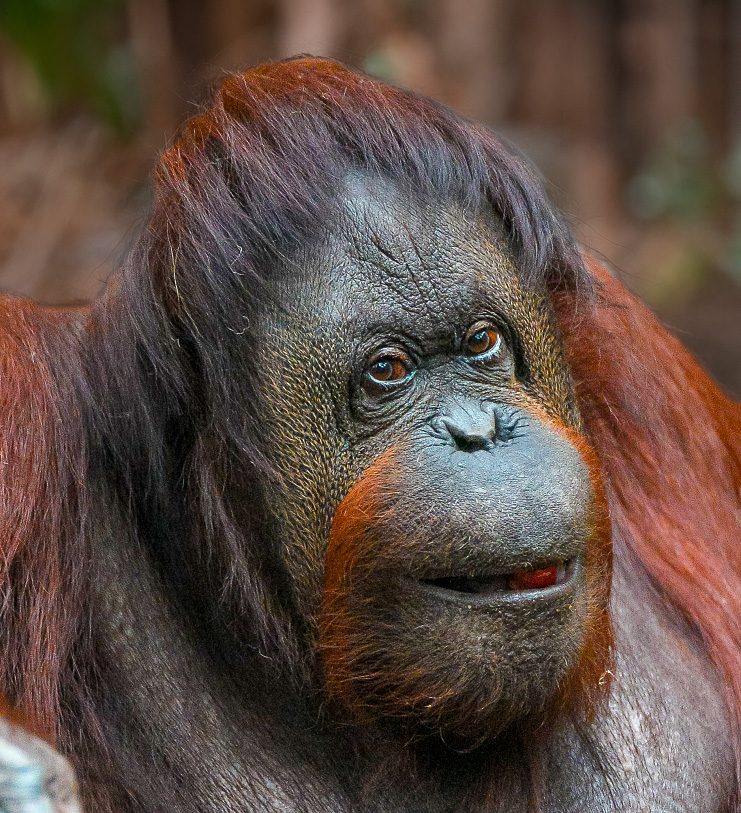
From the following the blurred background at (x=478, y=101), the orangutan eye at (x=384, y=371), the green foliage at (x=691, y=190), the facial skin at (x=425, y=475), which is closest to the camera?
the facial skin at (x=425, y=475)

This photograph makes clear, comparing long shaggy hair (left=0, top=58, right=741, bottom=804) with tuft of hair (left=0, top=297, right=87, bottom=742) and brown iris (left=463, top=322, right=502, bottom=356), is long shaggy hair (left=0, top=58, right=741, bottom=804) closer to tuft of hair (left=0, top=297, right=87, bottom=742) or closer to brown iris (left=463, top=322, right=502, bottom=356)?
tuft of hair (left=0, top=297, right=87, bottom=742)

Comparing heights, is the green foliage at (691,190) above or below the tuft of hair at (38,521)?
above

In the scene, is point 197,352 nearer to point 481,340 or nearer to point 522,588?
point 481,340

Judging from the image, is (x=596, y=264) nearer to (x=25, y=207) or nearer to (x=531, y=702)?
(x=531, y=702)

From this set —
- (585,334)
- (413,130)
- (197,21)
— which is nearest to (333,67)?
(413,130)

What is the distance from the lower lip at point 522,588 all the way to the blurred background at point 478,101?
3.30 m

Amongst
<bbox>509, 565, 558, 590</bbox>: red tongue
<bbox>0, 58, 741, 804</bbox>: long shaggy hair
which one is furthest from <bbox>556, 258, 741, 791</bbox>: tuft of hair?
<bbox>509, 565, 558, 590</bbox>: red tongue

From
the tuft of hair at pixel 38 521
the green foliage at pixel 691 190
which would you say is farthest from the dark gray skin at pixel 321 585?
the green foliage at pixel 691 190

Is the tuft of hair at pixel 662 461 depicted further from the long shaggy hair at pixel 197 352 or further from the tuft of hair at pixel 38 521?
the tuft of hair at pixel 38 521

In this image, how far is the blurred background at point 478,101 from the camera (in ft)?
24.1

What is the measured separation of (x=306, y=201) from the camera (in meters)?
2.39

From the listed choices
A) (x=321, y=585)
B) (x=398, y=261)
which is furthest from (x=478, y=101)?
(x=321, y=585)

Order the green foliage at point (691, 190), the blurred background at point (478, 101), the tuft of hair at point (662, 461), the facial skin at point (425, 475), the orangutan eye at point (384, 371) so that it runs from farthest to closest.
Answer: the green foliage at point (691, 190), the blurred background at point (478, 101), the tuft of hair at point (662, 461), the orangutan eye at point (384, 371), the facial skin at point (425, 475)

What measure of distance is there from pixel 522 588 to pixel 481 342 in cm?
50
